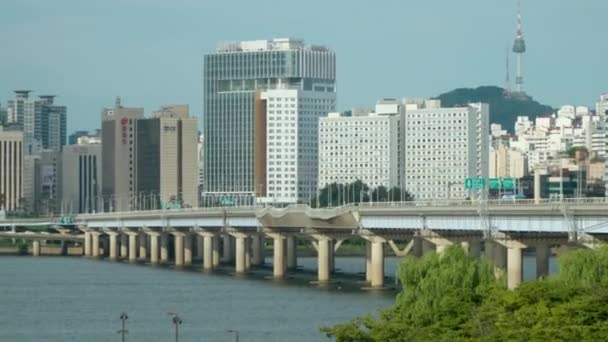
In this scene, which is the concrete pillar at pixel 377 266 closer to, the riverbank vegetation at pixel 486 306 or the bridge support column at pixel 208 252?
the bridge support column at pixel 208 252

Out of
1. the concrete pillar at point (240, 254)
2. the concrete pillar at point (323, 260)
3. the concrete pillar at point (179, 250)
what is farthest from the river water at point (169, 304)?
the concrete pillar at point (179, 250)

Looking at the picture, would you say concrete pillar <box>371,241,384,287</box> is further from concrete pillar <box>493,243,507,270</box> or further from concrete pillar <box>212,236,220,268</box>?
concrete pillar <box>212,236,220,268</box>

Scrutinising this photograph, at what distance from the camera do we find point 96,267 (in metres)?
172

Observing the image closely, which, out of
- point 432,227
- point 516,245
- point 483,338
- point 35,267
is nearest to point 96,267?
point 35,267

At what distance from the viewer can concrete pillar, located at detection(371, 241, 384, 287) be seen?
132 metres

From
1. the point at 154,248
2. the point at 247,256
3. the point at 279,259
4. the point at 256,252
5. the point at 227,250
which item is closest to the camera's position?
the point at 279,259

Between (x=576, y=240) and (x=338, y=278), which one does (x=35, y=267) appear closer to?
(x=338, y=278)

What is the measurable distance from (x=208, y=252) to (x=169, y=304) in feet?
197

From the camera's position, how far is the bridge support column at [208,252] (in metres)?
172

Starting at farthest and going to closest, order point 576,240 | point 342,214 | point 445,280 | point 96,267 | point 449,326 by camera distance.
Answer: point 96,267, point 342,214, point 576,240, point 445,280, point 449,326

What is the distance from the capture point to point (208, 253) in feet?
572

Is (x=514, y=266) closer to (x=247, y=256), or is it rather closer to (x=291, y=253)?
(x=247, y=256)

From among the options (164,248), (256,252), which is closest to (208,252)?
(256,252)

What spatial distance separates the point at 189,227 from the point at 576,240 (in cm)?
8190
